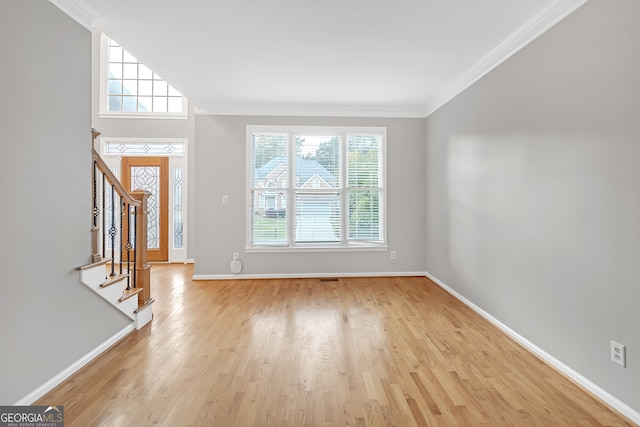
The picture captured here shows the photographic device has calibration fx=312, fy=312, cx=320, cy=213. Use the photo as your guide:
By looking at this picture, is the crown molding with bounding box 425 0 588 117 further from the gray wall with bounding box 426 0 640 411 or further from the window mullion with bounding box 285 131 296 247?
the window mullion with bounding box 285 131 296 247

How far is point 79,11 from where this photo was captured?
2.28 meters

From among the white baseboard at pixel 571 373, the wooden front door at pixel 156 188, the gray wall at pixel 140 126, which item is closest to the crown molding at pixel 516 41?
the white baseboard at pixel 571 373

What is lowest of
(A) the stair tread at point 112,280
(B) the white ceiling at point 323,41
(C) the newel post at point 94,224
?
(A) the stair tread at point 112,280

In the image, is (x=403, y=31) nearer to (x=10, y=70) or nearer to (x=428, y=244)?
(x=10, y=70)

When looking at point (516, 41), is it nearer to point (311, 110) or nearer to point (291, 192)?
point (311, 110)

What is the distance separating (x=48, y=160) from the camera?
6.73 ft

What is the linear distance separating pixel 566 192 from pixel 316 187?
3.31 meters

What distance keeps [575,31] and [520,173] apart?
1070 millimetres

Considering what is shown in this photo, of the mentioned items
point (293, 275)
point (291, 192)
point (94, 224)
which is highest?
point (291, 192)

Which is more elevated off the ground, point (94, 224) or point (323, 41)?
point (323, 41)

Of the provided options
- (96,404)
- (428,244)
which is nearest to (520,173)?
(428,244)

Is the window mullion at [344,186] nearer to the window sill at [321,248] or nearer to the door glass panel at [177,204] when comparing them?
the window sill at [321,248]

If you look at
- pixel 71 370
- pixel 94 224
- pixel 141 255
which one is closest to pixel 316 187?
pixel 141 255

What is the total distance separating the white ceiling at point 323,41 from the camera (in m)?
2.36
